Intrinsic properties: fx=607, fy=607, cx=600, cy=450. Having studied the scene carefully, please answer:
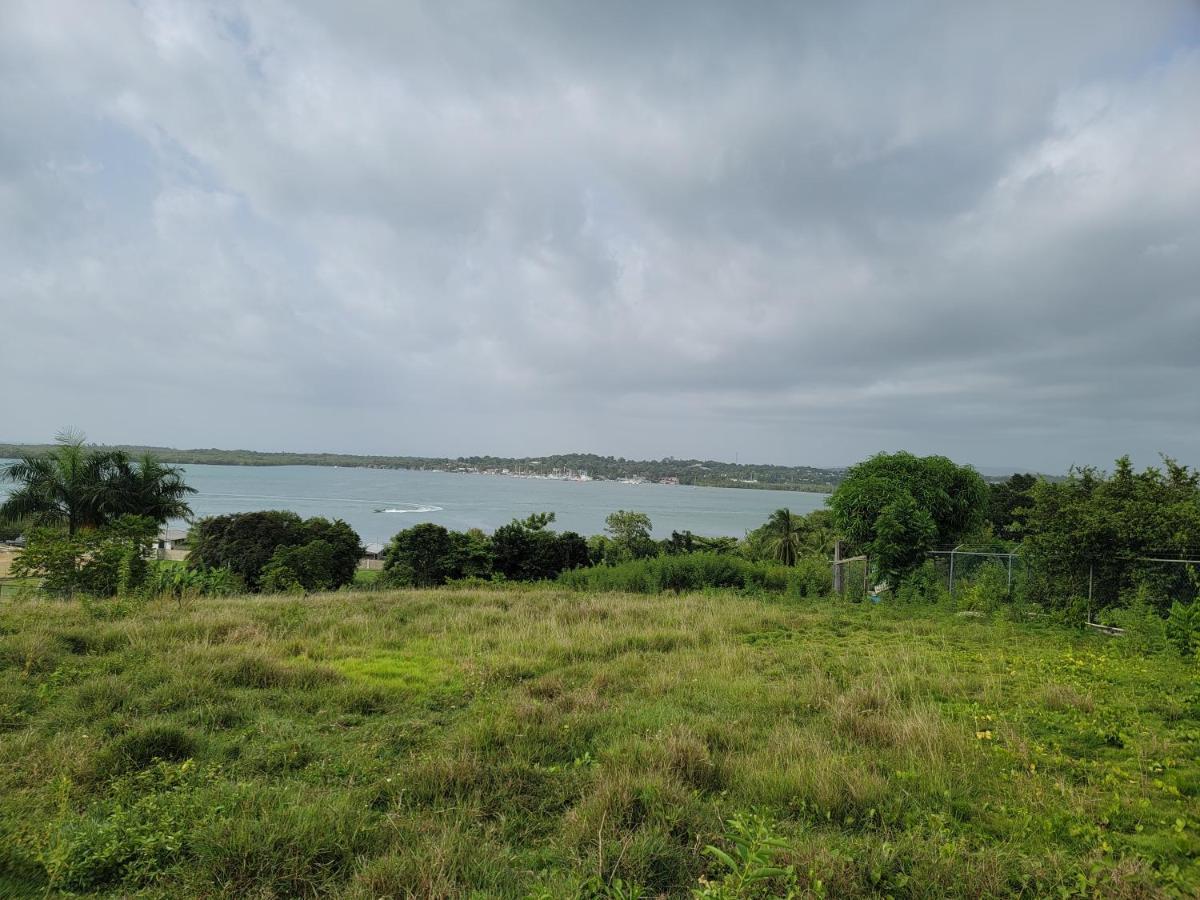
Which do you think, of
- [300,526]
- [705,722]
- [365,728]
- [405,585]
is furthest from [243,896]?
[300,526]

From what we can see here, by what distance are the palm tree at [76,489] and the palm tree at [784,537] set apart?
41.9 m

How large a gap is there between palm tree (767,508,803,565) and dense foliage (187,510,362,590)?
112 ft

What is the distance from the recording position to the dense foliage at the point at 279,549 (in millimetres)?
20234

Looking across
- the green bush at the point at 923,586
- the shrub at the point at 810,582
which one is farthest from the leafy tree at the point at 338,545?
the green bush at the point at 923,586

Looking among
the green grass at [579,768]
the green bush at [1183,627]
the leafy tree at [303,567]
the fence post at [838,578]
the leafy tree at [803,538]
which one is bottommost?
the leafy tree at [803,538]

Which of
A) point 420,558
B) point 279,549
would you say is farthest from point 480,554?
point 279,549

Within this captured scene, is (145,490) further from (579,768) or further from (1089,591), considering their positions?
(1089,591)

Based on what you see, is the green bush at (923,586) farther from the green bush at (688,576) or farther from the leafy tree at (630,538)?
the leafy tree at (630,538)

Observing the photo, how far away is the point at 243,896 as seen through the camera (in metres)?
3.03

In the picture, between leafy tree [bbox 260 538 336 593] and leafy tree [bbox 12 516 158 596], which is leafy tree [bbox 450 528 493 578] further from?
leafy tree [bbox 12 516 158 596]

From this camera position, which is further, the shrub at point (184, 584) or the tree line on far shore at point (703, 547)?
the shrub at point (184, 584)

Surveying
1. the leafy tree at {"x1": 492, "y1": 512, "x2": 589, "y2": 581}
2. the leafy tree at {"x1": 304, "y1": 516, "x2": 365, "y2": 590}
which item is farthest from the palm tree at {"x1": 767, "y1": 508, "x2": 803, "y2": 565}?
the leafy tree at {"x1": 304, "y1": 516, "x2": 365, "y2": 590}

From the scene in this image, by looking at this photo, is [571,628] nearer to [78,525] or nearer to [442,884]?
[442,884]

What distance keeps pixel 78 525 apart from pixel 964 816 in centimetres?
3994
